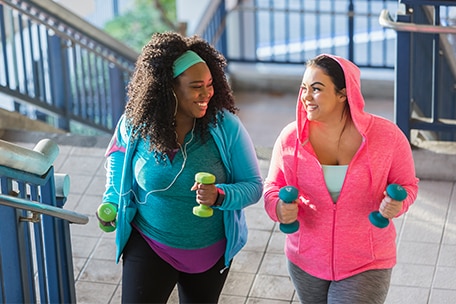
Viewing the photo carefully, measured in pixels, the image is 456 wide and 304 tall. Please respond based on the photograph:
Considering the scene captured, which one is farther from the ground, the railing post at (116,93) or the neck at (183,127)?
the neck at (183,127)

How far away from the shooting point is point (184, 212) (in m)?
3.80

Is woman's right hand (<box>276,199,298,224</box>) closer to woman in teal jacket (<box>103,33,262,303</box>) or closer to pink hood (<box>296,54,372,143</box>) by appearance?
woman in teal jacket (<box>103,33,262,303</box>)

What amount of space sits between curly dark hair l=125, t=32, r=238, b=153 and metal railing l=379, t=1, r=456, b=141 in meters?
2.02

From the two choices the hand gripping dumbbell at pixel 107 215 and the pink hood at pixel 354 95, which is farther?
the hand gripping dumbbell at pixel 107 215

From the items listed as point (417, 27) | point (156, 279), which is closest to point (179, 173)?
point (156, 279)

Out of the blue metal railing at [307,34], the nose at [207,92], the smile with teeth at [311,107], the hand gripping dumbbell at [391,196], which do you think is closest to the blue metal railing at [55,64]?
the blue metal railing at [307,34]

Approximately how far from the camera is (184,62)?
374 centimetres

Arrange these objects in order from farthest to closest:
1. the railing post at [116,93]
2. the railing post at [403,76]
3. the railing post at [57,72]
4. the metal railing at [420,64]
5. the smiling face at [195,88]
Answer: the railing post at [116,93] < the railing post at [57,72] < the railing post at [403,76] < the metal railing at [420,64] < the smiling face at [195,88]

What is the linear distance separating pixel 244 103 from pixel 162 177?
21.3ft

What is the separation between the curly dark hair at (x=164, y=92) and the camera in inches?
148

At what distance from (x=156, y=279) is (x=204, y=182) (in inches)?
19.7

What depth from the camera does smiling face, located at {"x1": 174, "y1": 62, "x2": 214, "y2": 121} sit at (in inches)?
146

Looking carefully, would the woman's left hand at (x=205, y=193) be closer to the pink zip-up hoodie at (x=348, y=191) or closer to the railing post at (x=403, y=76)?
the pink zip-up hoodie at (x=348, y=191)

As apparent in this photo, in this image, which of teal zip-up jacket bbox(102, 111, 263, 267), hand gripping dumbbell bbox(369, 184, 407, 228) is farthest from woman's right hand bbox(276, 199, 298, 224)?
hand gripping dumbbell bbox(369, 184, 407, 228)
